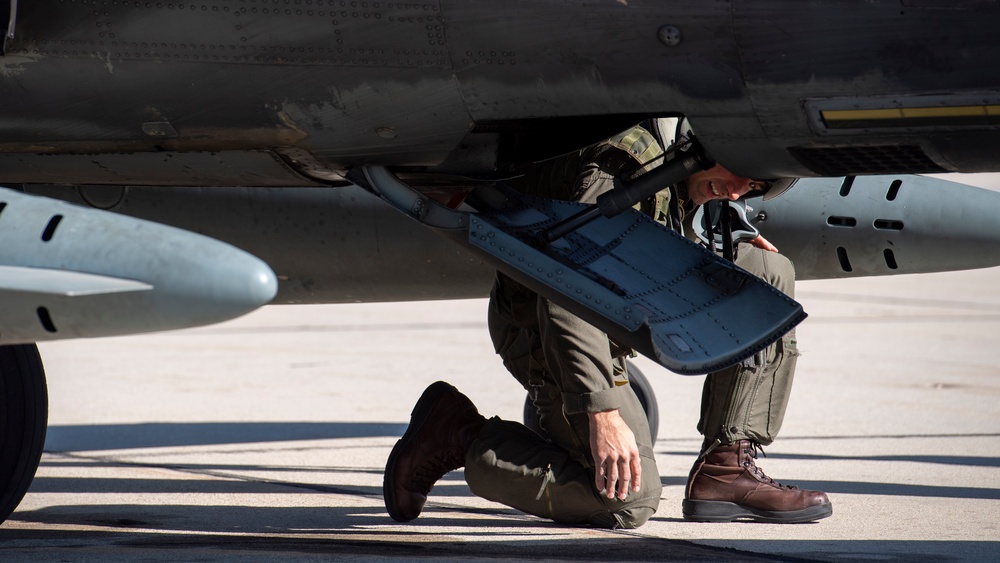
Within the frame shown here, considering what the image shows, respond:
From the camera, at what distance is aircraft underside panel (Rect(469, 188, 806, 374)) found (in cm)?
429

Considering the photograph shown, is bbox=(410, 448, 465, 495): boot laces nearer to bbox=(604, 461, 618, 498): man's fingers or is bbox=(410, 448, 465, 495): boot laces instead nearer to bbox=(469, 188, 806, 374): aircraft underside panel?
bbox=(604, 461, 618, 498): man's fingers

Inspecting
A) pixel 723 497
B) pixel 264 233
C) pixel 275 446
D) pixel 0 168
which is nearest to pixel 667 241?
pixel 723 497

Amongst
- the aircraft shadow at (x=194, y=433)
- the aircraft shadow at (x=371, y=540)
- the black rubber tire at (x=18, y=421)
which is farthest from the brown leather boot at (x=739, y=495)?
the aircraft shadow at (x=194, y=433)

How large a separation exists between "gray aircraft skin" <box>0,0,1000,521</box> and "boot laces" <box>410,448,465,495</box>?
3.22 ft

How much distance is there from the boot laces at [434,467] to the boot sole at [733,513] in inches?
35.4

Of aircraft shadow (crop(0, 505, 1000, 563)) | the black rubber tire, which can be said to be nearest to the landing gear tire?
aircraft shadow (crop(0, 505, 1000, 563))

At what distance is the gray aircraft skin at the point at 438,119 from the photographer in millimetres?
3674

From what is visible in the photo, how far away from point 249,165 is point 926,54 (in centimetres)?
224

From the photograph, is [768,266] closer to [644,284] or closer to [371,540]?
[644,284]

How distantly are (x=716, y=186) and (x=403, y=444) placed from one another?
5.04 feet

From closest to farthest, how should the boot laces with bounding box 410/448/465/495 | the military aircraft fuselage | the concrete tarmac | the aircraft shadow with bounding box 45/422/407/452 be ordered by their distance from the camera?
the military aircraft fuselage, the concrete tarmac, the boot laces with bounding box 410/448/465/495, the aircraft shadow with bounding box 45/422/407/452

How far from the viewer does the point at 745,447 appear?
5.26 metres

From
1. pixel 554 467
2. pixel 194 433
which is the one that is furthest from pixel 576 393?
pixel 194 433

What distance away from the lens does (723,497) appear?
17.0 ft
